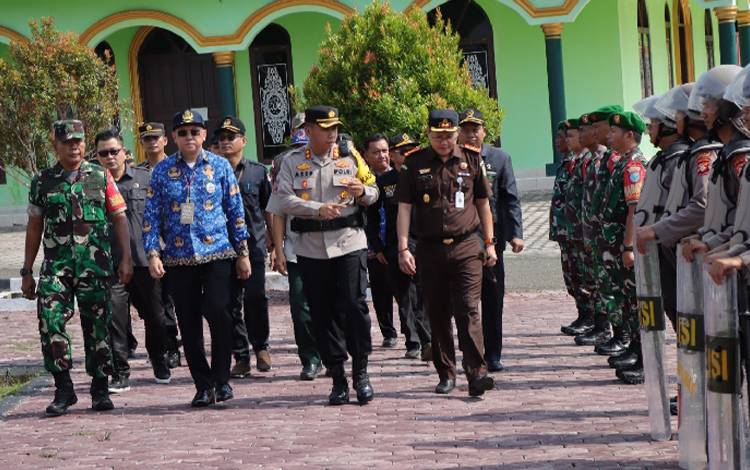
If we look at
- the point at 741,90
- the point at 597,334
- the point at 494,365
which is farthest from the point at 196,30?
the point at 741,90

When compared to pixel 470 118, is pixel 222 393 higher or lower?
lower

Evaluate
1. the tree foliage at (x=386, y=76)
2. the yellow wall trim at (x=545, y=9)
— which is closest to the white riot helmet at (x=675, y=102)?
the tree foliage at (x=386, y=76)

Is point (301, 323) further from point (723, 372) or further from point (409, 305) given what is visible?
point (723, 372)

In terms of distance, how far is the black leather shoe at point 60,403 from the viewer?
907 centimetres

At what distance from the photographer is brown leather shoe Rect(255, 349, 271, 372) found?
10.6 metres

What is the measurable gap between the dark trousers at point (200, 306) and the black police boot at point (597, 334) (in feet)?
10.3

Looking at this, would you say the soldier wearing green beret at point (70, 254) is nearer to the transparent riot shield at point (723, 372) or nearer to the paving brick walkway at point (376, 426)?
the paving brick walkway at point (376, 426)

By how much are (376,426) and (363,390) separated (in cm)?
80

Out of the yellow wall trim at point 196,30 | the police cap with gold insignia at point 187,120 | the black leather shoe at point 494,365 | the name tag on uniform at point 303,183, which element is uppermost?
the yellow wall trim at point 196,30

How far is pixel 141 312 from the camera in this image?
10445 millimetres

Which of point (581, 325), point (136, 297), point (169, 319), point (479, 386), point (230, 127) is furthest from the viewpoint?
point (581, 325)

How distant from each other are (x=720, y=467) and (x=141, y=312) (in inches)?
223

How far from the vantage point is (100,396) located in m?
9.21

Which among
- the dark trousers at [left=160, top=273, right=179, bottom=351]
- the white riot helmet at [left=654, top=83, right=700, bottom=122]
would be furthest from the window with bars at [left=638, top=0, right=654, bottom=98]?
the white riot helmet at [left=654, top=83, right=700, bottom=122]
